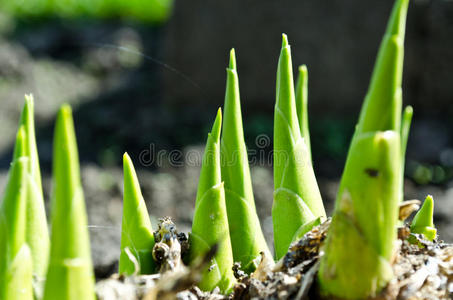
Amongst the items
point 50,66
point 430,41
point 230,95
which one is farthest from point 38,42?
point 230,95

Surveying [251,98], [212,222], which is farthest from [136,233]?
[251,98]

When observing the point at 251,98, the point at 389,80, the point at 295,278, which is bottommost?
the point at 295,278

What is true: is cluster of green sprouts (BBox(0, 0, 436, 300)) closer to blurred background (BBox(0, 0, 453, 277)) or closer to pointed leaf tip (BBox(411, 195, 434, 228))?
pointed leaf tip (BBox(411, 195, 434, 228))

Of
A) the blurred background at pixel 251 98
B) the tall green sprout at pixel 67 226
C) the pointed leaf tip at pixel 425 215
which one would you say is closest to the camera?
the tall green sprout at pixel 67 226

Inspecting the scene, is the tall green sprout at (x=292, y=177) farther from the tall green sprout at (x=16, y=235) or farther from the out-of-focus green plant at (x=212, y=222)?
the tall green sprout at (x=16, y=235)

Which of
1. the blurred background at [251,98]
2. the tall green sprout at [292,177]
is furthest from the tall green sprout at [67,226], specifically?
the blurred background at [251,98]

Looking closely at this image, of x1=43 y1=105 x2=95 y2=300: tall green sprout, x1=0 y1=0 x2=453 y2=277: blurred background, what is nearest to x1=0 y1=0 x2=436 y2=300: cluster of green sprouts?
x1=43 y1=105 x2=95 y2=300: tall green sprout

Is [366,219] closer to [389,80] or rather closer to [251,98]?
[389,80]

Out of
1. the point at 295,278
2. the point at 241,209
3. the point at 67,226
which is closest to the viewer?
the point at 67,226
